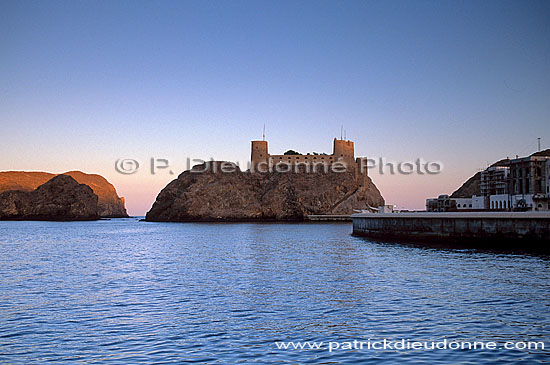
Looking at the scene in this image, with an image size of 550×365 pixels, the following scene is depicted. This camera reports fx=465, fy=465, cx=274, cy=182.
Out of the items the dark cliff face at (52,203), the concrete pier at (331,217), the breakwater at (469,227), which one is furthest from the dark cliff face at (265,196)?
the breakwater at (469,227)

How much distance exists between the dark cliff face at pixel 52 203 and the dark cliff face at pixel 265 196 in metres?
48.8

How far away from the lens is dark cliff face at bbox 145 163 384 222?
13288cm

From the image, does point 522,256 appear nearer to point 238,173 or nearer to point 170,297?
point 170,297

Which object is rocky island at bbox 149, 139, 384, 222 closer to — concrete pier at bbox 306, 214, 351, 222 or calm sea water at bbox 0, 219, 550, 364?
concrete pier at bbox 306, 214, 351, 222

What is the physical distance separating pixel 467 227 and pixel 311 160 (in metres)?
112

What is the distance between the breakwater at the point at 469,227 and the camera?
31.3 m

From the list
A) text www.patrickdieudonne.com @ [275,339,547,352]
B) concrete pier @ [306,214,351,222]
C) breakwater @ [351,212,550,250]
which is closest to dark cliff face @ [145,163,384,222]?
concrete pier @ [306,214,351,222]

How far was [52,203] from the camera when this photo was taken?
559ft

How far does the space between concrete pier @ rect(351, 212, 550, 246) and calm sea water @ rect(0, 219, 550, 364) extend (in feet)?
19.5

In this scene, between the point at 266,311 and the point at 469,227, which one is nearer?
the point at 266,311

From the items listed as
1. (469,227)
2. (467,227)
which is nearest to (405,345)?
(469,227)

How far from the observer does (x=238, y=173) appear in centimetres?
14312

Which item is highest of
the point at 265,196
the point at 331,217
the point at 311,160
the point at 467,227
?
the point at 311,160

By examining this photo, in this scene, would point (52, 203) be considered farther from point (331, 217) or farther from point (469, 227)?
point (469, 227)
